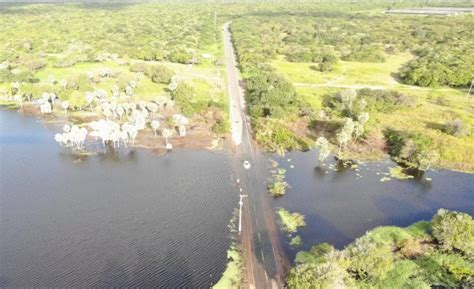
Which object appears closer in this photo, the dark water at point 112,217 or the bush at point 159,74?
the dark water at point 112,217

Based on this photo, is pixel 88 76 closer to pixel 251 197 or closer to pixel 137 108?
pixel 137 108

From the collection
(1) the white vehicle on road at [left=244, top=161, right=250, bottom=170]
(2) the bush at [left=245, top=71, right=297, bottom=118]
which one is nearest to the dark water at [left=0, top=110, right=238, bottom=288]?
(1) the white vehicle on road at [left=244, top=161, right=250, bottom=170]

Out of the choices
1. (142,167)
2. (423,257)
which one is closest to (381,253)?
(423,257)

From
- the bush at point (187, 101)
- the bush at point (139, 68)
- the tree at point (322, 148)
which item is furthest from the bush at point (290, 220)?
the bush at point (139, 68)

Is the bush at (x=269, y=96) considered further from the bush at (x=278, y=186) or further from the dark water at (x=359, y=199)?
the bush at (x=278, y=186)

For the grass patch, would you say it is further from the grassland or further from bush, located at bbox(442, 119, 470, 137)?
bush, located at bbox(442, 119, 470, 137)
